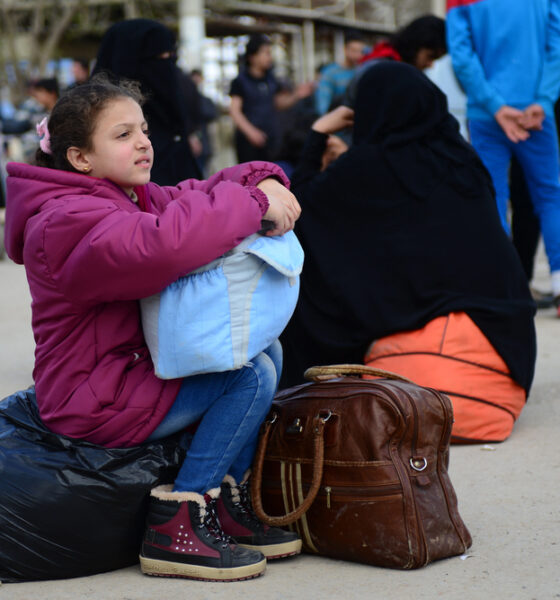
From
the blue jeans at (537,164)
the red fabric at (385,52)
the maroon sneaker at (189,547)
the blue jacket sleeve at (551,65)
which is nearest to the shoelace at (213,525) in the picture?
the maroon sneaker at (189,547)

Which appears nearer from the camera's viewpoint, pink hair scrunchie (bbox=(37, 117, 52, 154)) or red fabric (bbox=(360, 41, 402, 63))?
pink hair scrunchie (bbox=(37, 117, 52, 154))

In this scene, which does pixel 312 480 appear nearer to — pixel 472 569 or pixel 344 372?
pixel 344 372

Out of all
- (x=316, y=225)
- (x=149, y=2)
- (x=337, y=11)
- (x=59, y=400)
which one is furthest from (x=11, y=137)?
(x=337, y=11)

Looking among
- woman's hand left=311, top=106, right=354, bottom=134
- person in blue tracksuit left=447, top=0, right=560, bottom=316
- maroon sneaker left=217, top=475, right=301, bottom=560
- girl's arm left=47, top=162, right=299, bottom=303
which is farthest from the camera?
person in blue tracksuit left=447, top=0, right=560, bottom=316

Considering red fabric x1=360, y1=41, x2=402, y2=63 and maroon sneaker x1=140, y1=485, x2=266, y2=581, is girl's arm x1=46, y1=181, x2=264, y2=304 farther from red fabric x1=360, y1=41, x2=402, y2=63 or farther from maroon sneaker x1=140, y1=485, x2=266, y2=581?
red fabric x1=360, y1=41, x2=402, y2=63

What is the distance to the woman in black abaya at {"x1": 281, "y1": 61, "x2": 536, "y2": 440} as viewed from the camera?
12.0 ft

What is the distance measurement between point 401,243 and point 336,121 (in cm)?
85

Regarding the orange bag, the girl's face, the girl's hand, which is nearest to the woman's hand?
the orange bag

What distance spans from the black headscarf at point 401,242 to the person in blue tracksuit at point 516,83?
1.67 m

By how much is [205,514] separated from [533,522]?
3.12ft

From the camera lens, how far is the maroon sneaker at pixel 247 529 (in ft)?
8.35

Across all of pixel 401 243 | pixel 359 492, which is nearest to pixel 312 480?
pixel 359 492

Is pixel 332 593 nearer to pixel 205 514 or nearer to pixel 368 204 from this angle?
pixel 205 514

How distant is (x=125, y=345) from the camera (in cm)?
250
